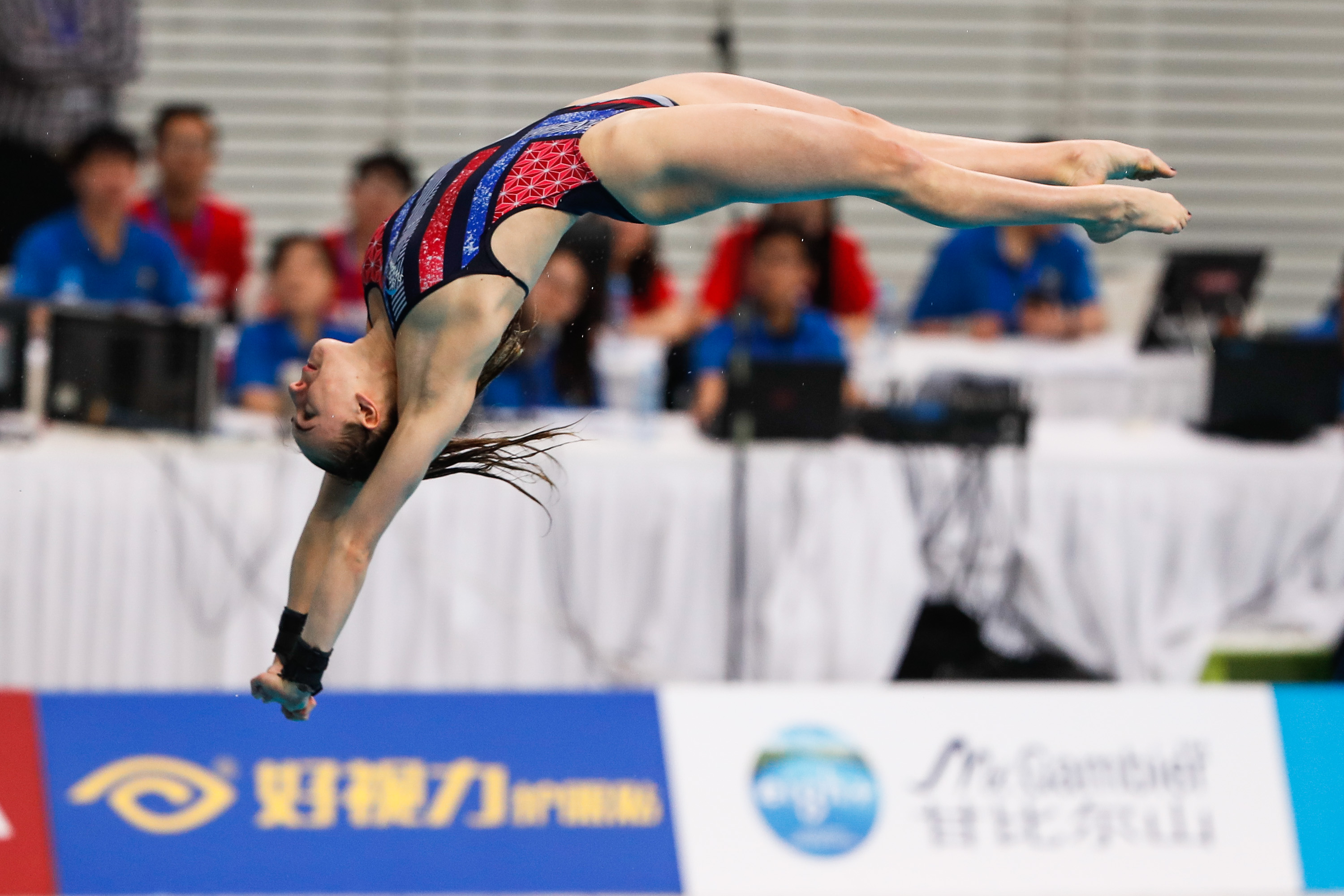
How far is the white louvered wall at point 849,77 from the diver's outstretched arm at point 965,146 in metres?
0.91

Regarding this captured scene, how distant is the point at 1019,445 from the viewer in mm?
5309

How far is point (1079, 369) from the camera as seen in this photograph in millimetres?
6617

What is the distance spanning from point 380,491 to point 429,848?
9.29 ft

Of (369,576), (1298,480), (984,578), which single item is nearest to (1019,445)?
(984,578)

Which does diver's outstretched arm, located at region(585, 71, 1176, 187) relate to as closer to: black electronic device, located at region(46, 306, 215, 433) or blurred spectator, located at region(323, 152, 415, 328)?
blurred spectator, located at region(323, 152, 415, 328)

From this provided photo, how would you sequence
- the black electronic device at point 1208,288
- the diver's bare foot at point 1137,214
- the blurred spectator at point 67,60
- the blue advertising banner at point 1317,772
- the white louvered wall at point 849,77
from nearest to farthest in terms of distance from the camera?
the diver's bare foot at point 1137,214 < the blurred spectator at point 67,60 < the white louvered wall at point 849,77 < the blue advertising banner at point 1317,772 < the black electronic device at point 1208,288

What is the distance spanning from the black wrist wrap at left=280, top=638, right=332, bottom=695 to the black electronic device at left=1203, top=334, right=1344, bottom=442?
442 cm

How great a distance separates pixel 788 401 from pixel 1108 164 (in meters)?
2.80

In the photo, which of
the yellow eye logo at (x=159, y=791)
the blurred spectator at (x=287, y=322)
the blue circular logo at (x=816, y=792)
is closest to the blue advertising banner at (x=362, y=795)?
the yellow eye logo at (x=159, y=791)

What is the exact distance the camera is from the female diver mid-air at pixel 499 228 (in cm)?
212

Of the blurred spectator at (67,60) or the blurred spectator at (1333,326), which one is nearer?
the blurred spectator at (67,60)

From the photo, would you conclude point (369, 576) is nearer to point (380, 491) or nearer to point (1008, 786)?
point (1008, 786)

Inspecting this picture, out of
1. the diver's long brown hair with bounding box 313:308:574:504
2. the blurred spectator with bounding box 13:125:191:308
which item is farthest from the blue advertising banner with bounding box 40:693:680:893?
the diver's long brown hair with bounding box 313:308:574:504

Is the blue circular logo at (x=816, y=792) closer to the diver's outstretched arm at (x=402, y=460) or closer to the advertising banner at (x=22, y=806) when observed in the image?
the advertising banner at (x=22, y=806)
